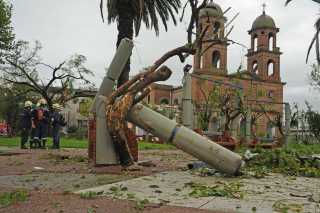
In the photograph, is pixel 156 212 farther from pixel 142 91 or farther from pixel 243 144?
pixel 243 144

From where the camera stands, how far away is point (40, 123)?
18906 millimetres

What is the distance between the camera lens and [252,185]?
7.76 m

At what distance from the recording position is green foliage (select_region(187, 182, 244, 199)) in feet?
21.1

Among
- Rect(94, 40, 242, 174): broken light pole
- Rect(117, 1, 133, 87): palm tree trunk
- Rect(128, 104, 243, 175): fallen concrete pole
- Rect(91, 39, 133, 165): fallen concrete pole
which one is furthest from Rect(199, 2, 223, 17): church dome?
Rect(117, 1, 133, 87): palm tree trunk

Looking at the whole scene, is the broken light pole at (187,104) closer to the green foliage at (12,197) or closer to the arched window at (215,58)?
the green foliage at (12,197)

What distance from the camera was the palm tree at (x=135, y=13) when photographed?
15.7 metres

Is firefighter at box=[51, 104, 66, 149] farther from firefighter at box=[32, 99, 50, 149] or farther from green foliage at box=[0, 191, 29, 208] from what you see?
green foliage at box=[0, 191, 29, 208]

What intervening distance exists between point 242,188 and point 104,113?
3.58 metres

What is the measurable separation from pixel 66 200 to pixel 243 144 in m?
14.5

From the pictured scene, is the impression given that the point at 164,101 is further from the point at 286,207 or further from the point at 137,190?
the point at 286,207

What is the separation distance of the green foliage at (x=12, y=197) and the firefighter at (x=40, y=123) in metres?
12.8

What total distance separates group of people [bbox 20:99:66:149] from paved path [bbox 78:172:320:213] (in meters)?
11.0

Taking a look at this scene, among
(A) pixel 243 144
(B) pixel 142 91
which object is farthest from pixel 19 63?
(B) pixel 142 91

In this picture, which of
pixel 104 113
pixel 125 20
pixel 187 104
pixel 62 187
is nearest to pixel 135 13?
pixel 125 20
